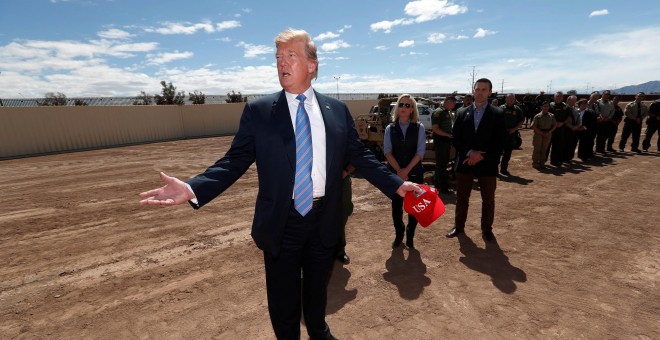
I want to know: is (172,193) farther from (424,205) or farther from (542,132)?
(542,132)

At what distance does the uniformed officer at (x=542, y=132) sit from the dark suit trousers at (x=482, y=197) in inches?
224

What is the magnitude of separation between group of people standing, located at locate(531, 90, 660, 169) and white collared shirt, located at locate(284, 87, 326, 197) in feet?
29.2

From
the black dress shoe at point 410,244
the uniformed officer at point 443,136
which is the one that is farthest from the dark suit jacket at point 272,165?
the uniformed officer at point 443,136

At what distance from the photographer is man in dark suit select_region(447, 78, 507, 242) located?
418cm

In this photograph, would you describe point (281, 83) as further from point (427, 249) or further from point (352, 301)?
point (427, 249)

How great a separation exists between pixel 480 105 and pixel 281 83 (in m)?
3.29

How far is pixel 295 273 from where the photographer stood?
2064 millimetres

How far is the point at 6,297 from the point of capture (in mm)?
3420

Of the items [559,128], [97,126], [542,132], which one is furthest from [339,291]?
[97,126]

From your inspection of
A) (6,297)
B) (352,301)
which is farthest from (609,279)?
(6,297)

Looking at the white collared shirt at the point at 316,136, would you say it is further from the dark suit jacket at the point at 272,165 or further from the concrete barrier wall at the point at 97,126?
the concrete barrier wall at the point at 97,126

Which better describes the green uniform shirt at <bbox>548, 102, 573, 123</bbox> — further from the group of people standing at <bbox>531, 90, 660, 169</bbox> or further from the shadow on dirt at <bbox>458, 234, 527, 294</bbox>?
the shadow on dirt at <bbox>458, 234, 527, 294</bbox>

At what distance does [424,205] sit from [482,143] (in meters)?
2.62

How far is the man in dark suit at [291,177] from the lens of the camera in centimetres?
183
